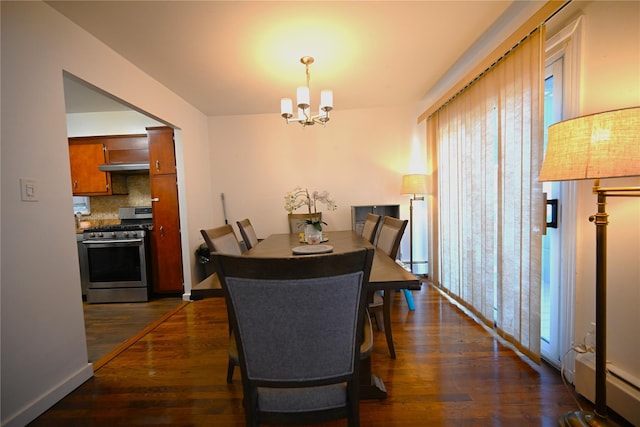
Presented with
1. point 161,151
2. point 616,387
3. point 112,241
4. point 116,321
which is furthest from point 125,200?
point 616,387

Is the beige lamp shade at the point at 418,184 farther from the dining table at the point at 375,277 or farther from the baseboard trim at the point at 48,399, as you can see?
the baseboard trim at the point at 48,399

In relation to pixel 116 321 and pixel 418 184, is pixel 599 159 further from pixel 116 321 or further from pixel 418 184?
pixel 116 321

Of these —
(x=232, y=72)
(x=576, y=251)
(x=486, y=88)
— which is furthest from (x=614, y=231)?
(x=232, y=72)

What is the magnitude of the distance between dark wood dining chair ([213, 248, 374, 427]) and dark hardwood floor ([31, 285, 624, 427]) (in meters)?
0.60

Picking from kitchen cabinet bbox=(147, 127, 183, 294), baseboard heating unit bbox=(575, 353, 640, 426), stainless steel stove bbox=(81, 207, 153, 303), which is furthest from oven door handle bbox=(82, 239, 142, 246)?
baseboard heating unit bbox=(575, 353, 640, 426)

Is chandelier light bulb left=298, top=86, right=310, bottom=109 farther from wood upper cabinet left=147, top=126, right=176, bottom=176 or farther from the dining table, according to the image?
wood upper cabinet left=147, top=126, right=176, bottom=176

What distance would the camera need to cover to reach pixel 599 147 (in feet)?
3.14

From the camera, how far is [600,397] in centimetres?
112

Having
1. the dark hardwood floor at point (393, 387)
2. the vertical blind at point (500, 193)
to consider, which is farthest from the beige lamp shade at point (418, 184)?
the dark hardwood floor at point (393, 387)

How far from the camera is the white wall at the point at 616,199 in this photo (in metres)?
1.18

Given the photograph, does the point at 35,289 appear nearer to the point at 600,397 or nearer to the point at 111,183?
the point at 111,183

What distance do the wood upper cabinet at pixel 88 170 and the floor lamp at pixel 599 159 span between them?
4.41 metres

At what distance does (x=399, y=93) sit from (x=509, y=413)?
3.18 meters

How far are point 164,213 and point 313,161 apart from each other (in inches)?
81.9
